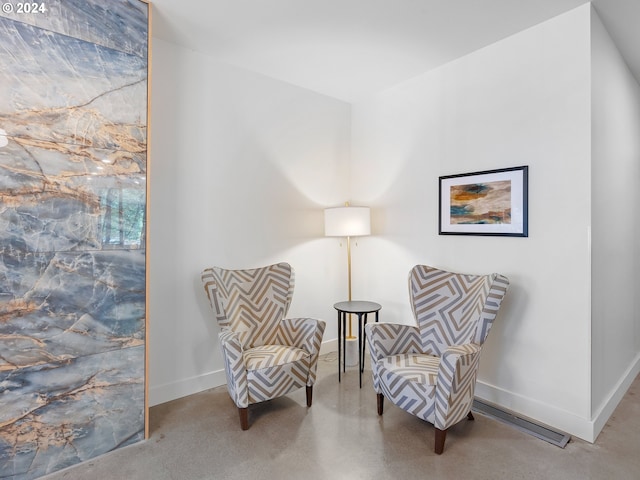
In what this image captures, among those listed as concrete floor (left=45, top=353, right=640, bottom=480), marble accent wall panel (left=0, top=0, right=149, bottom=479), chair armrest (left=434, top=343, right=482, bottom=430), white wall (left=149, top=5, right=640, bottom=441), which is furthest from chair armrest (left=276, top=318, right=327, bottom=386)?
marble accent wall panel (left=0, top=0, right=149, bottom=479)

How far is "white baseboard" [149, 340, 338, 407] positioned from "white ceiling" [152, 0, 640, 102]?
101 inches

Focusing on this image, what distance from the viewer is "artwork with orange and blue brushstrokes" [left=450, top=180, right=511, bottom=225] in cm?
254

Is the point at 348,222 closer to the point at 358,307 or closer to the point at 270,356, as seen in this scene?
the point at 358,307

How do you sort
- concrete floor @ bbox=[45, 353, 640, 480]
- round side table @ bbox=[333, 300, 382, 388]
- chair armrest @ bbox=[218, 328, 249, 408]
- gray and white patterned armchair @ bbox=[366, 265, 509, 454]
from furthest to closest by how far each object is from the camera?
1. round side table @ bbox=[333, 300, 382, 388]
2. chair armrest @ bbox=[218, 328, 249, 408]
3. gray and white patterned armchair @ bbox=[366, 265, 509, 454]
4. concrete floor @ bbox=[45, 353, 640, 480]

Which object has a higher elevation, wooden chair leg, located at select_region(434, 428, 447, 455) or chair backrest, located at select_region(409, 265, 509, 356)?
chair backrest, located at select_region(409, 265, 509, 356)

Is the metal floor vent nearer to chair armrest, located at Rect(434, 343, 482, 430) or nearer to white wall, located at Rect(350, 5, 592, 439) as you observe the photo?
white wall, located at Rect(350, 5, 592, 439)

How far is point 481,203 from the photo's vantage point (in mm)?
2678

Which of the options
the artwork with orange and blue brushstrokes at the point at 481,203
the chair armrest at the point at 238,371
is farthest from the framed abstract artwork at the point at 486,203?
the chair armrest at the point at 238,371

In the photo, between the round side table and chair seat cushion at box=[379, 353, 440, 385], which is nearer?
chair seat cushion at box=[379, 353, 440, 385]

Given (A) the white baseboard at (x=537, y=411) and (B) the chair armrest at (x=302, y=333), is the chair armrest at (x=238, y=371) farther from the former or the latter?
(A) the white baseboard at (x=537, y=411)

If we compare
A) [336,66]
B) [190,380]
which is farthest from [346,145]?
[190,380]

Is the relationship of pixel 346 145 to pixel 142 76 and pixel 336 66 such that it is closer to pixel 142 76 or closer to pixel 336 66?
pixel 336 66

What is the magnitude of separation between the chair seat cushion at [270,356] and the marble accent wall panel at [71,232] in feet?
2.20

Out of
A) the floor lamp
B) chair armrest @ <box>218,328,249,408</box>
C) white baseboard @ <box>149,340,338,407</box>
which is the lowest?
white baseboard @ <box>149,340,338,407</box>
